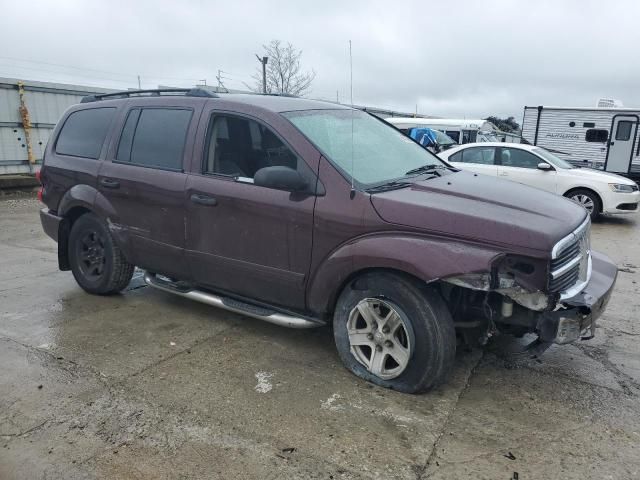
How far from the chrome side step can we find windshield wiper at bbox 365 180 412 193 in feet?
3.28

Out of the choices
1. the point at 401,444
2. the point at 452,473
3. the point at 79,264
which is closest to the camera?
the point at 452,473

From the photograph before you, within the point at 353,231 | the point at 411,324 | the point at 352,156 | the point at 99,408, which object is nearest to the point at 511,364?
the point at 411,324

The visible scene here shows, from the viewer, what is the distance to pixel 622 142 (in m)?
15.5

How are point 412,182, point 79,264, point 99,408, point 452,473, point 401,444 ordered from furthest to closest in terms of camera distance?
point 79,264 → point 412,182 → point 99,408 → point 401,444 → point 452,473

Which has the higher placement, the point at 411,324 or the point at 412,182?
the point at 412,182

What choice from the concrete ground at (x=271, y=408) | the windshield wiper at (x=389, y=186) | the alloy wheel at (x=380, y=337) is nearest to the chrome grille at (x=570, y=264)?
the concrete ground at (x=271, y=408)

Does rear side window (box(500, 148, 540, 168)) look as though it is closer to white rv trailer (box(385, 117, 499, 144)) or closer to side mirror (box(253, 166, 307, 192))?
side mirror (box(253, 166, 307, 192))

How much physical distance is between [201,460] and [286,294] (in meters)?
1.31

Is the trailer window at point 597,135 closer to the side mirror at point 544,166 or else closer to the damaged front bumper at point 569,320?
the side mirror at point 544,166

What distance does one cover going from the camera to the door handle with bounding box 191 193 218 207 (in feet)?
12.4

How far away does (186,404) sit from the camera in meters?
3.10

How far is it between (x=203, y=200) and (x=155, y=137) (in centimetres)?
87

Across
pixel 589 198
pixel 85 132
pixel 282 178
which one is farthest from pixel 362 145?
pixel 589 198

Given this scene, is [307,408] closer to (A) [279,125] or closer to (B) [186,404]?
(B) [186,404]
